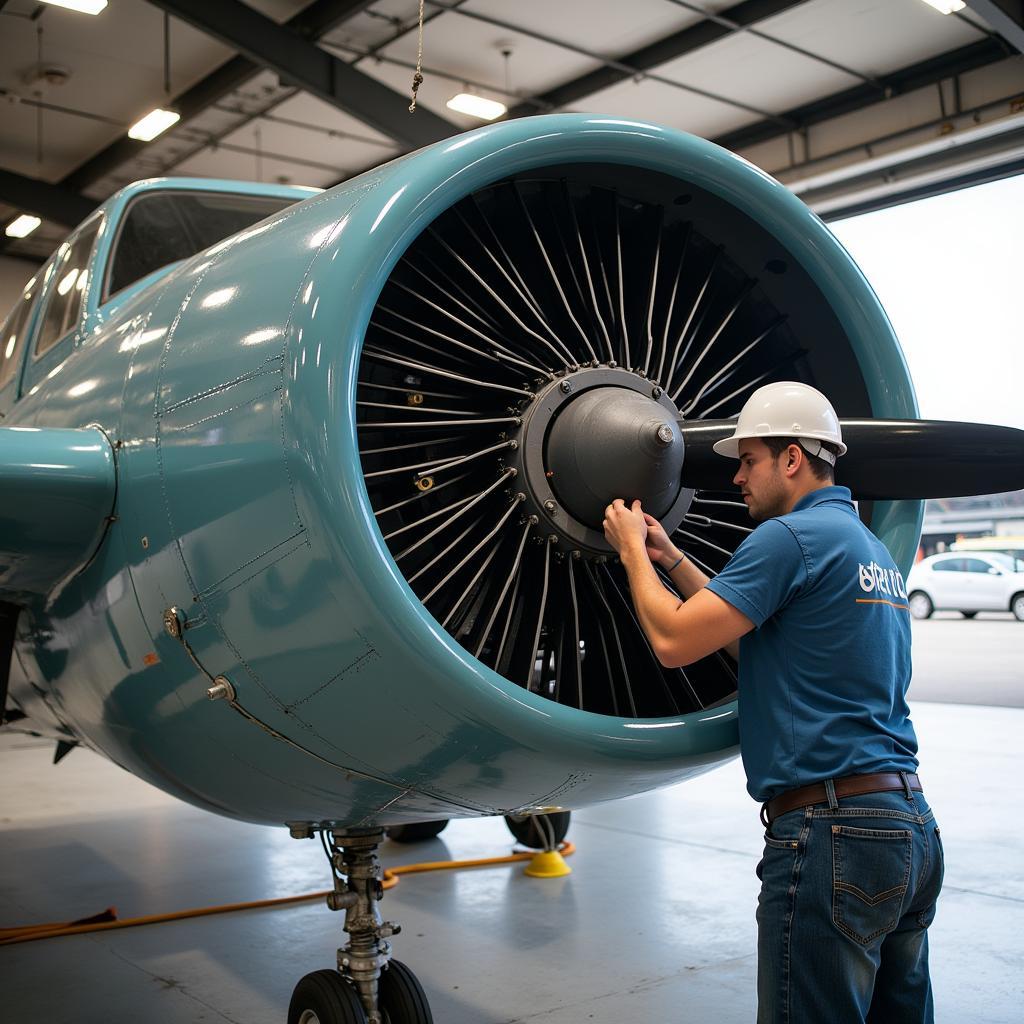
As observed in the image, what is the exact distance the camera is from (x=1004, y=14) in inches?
336

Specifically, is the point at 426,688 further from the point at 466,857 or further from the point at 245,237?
the point at 466,857

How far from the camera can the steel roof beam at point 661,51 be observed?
10.1 metres

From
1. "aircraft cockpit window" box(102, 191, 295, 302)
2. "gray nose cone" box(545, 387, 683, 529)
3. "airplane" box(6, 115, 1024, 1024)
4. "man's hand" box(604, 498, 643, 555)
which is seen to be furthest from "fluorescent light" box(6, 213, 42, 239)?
"man's hand" box(604, 498, 643, 555)

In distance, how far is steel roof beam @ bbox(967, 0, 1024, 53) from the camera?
841cm

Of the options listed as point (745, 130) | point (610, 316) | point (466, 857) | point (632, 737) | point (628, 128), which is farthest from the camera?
point (745, 130)

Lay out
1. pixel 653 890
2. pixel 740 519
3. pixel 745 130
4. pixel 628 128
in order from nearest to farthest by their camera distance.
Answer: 1. pixel 628 128
2. pixel 740 519
3. pixel 653 890
4. pixel 745 130

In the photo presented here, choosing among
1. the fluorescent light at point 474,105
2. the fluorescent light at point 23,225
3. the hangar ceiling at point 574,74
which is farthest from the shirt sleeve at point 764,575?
the fluorescent light at point 23,225

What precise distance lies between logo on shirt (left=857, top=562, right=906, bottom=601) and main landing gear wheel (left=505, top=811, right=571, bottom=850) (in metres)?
3.78

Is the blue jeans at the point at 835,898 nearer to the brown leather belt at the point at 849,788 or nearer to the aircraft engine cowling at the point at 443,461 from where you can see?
the brown leather belt at the point at 849,788

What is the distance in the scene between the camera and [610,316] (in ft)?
9.50

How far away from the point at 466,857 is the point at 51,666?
11.8ft

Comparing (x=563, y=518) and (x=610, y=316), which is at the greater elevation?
(x=610, y=316)

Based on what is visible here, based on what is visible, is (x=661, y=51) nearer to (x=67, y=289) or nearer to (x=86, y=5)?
(x=86, y=5)


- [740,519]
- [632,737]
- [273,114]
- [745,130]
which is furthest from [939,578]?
[632,737]
